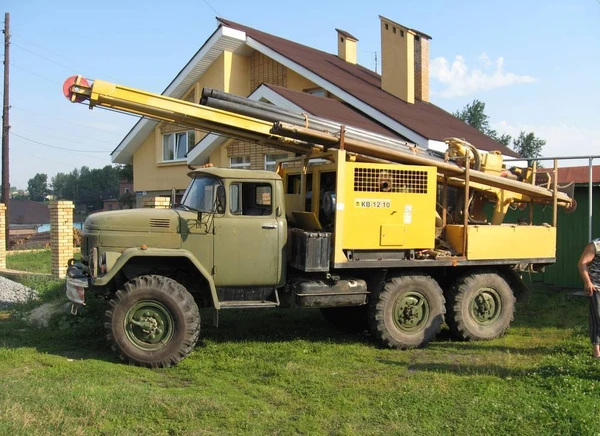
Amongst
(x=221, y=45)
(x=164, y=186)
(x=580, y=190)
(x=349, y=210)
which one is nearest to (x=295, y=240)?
(x=349, y=210)

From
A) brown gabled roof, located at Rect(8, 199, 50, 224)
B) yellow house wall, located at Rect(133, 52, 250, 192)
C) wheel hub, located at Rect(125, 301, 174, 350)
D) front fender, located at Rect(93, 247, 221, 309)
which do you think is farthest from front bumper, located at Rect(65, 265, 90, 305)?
brown gabled roof, located at Rect(8, 199, 50, 224)

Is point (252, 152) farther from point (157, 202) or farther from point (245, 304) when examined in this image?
point (245, 304)

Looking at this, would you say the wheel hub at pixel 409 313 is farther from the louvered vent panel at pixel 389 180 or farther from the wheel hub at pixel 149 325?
the wheel hub at pixel 149 325

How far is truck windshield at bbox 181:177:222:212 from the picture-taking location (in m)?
Result: 7.30

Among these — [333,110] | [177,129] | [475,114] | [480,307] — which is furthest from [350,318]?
[475,114]

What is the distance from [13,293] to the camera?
443 inches

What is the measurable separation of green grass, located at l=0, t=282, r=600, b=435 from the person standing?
12.0 inches

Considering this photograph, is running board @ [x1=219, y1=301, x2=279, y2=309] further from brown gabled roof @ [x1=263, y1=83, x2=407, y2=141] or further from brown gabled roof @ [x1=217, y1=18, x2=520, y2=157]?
brown gabled roof @ [x1=217, y1=18, x2=520, y2=157]

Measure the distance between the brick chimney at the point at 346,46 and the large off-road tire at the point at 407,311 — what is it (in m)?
17.2

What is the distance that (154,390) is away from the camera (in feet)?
18.3

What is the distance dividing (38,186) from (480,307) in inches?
4891

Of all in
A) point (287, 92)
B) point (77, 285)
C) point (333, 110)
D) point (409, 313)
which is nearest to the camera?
point (77, 285)

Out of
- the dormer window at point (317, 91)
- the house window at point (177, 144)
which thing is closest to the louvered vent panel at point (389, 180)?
the dormer window at point (317, 91)

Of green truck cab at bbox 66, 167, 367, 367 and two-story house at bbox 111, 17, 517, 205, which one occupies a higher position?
two-story house at bbox 111, 17, 517, 205
